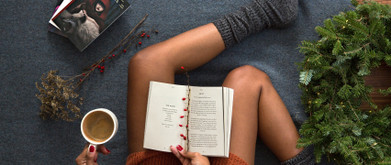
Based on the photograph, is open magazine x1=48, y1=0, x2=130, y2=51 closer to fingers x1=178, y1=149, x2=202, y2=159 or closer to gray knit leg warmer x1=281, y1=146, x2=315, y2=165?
fingers x1=178, y1=149, x2=202, y2=159

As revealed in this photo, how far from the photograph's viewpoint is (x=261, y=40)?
117 cm

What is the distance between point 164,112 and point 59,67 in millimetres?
732

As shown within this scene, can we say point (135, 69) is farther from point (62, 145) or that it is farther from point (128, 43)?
point (62, 145)

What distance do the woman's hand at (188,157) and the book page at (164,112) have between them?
60 millimetres

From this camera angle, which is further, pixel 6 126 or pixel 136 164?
pixel 6 126

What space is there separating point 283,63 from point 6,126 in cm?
157

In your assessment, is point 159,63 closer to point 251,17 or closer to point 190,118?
point 190,118

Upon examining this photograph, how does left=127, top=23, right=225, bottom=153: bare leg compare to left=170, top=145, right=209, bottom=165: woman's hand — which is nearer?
left=170, top=145, right=209, bottom=165: woman's hand

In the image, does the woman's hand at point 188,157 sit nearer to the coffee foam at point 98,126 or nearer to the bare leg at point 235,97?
the bare leg at point 235,97

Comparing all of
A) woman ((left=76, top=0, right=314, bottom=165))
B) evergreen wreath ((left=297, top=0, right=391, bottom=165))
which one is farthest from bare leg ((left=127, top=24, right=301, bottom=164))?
evergreen wreath ((left=297, top=0, right=391, bottom=165))

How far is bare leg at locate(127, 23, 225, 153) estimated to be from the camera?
925mm

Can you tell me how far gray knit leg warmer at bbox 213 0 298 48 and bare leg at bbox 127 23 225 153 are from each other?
1.8 inches

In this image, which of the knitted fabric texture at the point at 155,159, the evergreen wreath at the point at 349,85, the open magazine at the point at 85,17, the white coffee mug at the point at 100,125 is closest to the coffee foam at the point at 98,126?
the white coffee mug at the point at 100,125

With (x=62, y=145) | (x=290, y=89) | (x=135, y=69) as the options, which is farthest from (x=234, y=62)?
(x=62, y=145)
